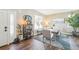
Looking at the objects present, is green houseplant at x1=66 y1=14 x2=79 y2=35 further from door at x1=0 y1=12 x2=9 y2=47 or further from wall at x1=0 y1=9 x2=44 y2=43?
door at x1=0 y1=12 x2=9 y2=47

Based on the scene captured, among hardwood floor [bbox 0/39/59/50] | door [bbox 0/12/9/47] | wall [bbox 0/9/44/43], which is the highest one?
wall [bbox 0/9/44/43]

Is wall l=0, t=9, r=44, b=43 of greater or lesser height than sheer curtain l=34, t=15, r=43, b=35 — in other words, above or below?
above

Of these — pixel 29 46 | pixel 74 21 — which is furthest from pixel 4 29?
pixel 74 21

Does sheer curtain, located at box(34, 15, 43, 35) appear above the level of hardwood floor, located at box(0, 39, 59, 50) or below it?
above

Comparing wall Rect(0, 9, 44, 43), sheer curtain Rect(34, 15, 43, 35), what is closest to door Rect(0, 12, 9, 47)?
wall Rect(0, 9, 44, 43)

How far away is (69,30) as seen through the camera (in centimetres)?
241

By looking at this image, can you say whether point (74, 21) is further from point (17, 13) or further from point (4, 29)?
point (4, 29)

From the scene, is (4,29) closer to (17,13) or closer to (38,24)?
(17,13)

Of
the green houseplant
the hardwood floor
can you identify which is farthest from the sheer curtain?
the green houseplant

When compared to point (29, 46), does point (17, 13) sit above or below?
above

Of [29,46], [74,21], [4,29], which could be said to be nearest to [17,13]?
[4,29]

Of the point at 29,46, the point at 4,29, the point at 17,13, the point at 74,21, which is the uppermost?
the point at 17,13

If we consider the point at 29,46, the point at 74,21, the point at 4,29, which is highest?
the point at 74,21

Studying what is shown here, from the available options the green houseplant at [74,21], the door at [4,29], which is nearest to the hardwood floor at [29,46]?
the door at [4,29]
